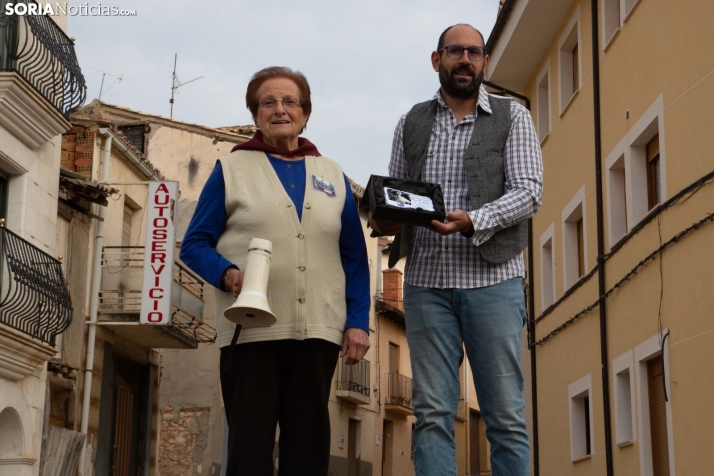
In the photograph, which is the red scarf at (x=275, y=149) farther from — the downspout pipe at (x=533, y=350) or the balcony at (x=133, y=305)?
the balcony at (x=133, y=305)

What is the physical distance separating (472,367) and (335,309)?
64 cm

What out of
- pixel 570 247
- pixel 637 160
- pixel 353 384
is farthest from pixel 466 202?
pixel 353 384

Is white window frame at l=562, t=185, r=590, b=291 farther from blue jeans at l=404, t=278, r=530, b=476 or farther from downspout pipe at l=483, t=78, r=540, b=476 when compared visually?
blue jeans at l=404, t=278, r=530, b=476

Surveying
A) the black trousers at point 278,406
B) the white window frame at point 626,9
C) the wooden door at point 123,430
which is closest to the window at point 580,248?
the white window frame at point 626,9

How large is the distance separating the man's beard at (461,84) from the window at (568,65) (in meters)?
13.5

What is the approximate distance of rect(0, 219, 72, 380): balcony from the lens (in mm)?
15102

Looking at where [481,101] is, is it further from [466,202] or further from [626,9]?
[626,9]

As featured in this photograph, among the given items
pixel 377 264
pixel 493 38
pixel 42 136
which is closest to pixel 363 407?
pixel 377 264

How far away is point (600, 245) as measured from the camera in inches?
612

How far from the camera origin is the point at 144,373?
24.1 m

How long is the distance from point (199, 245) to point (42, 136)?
41.4ft

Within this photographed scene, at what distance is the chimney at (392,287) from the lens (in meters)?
41.3

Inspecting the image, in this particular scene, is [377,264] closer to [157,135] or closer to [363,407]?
[363,407]

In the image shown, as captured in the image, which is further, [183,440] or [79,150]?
[183,440]
